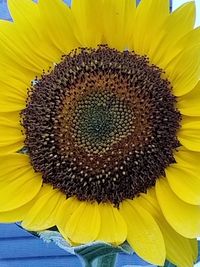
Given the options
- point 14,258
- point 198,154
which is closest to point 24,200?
point 198,154

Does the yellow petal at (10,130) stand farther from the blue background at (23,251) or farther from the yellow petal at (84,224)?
the blue background at (23,251)

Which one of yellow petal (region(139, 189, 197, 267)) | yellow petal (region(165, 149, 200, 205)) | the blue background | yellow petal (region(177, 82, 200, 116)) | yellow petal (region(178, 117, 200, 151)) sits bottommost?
the blue background

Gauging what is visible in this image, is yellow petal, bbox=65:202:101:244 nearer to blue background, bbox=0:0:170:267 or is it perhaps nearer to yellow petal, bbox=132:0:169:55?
yellow petal, bbox=132:0:169:55

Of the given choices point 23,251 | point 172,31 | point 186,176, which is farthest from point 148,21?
point 23,251

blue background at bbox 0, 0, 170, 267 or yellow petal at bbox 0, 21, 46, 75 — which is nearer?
yellow petal at bbox 0, 21, 46, 75

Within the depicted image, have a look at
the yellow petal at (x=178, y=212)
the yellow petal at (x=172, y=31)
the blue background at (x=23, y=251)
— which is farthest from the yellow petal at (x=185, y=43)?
the blue background at (x=23, y=251)

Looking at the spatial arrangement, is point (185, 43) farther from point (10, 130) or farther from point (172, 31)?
point (10, 130)

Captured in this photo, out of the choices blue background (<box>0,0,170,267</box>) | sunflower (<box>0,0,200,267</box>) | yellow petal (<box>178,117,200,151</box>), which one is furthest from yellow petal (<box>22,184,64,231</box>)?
blue background (<box>0,0,170,267</box>)

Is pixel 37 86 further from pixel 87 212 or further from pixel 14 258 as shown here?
A: pixel 14 258

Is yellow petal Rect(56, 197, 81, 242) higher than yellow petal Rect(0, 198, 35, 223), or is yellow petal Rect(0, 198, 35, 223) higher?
yellow petal Rect(56, 197, 81, 242)
